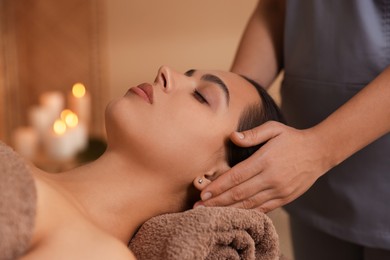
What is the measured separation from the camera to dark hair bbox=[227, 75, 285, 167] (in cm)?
119

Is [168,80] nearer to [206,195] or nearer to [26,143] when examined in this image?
[206,195]

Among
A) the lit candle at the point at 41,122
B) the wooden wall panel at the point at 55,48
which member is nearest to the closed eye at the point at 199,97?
the lit candle at the point at 41,122

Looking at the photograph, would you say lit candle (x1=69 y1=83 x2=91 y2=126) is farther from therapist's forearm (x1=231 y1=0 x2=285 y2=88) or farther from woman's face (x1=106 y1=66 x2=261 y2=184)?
woman's face (x1=106 y1=66 x2=261 y2=184)

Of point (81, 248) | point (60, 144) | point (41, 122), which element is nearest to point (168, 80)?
point (81, 248)

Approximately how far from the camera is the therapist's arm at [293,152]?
109cm

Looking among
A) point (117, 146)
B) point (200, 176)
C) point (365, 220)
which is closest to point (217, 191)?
point (200, 176)

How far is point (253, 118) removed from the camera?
1253 mm

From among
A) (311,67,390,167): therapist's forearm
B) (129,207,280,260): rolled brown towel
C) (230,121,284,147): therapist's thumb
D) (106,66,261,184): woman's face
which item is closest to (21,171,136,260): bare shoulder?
(129,207,280,260): rolled brown towel

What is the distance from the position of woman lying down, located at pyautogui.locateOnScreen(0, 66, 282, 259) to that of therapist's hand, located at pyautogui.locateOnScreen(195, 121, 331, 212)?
64 mm

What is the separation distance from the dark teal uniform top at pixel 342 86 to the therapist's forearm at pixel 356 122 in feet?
0.50

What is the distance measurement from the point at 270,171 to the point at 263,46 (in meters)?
0.52

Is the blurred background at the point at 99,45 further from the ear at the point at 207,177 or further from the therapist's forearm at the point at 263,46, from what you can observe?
the ear at the point at 207,177

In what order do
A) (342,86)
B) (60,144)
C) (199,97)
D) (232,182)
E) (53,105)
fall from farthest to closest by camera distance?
(53,105), (60,144), (342,86), (199,97), (232,182)

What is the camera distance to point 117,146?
1.16 m
